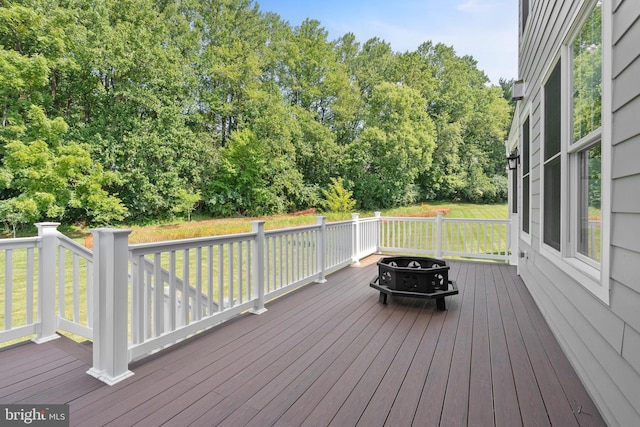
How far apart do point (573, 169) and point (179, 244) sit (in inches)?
117

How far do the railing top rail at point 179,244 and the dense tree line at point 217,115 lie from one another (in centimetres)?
1059

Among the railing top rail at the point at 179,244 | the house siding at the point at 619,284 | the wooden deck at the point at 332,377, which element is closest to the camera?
the house siding at the point at 619,284

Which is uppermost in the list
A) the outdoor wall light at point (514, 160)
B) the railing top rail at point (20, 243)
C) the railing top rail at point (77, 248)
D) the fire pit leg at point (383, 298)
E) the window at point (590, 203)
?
the outdoor wall light at point (514, 160)

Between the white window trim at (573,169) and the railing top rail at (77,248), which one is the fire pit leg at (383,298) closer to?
the white window trim at (573,169)

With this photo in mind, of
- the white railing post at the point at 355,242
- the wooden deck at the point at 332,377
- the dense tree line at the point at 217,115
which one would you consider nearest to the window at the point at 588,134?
the wooden deck at the point at 332,377

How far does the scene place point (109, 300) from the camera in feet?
6.31

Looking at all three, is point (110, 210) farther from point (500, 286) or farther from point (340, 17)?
point (500, 286)

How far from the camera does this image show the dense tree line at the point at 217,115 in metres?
10.6

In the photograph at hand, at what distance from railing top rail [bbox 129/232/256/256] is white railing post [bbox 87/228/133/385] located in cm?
11

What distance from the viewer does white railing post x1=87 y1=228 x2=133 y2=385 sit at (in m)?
1.91

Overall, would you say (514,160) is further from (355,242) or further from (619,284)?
(619,284)

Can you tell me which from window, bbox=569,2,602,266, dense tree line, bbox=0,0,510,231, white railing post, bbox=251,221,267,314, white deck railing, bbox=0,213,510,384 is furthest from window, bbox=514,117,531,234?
dense tree line, bbox=0,0,510,231

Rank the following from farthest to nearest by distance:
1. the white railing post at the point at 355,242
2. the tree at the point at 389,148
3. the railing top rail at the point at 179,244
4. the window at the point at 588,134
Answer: the tree at the point at 389,148, the white railing post at the point at 355,242, the railing top rail at the point at 179,244, the window at the point at 588,134
